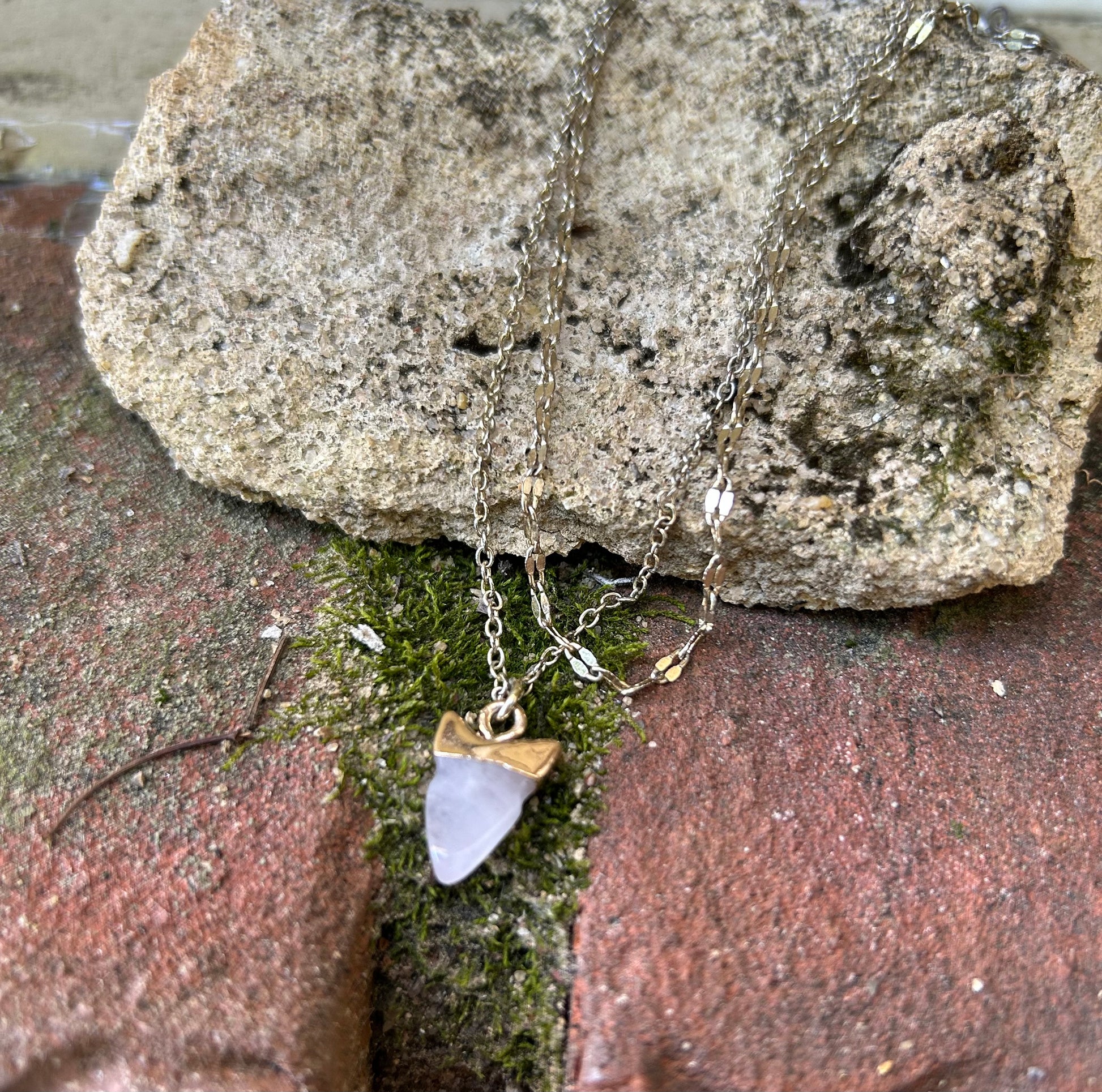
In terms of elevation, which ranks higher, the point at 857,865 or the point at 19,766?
the point at 19,766

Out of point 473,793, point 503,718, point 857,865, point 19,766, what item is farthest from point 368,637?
point 857,865

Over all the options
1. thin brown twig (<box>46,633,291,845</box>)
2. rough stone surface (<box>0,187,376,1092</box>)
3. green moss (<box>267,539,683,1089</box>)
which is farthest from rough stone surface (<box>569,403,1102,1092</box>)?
thin brown twig (<box>46,633,291,845</box>)

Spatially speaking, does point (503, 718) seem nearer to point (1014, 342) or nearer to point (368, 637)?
point (368, 637)

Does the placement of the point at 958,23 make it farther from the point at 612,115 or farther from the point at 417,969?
the point at 417,969

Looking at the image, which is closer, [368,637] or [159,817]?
[159,817]

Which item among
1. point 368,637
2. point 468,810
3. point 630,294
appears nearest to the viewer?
point 468,810

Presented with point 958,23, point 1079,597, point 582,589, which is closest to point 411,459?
point 582,589

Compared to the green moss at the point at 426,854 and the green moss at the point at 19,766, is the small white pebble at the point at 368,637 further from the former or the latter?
the green moss at the point at 19,766
